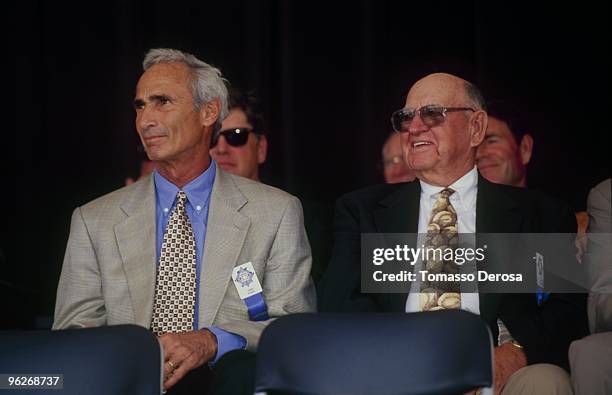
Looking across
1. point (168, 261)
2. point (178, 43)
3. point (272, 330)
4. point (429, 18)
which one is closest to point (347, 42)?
point (429, 18)

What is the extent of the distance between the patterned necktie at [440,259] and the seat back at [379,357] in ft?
3.09

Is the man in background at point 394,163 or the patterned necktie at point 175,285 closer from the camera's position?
the patterned necktie at point 175,285

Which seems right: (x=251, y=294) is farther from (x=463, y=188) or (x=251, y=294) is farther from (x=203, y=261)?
(x=463, y=188)

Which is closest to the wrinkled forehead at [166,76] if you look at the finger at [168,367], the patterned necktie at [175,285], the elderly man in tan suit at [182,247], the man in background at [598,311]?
the elderly man in tan suit at [182,247]

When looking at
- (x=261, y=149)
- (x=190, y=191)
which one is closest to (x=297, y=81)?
(x=261, y=149)

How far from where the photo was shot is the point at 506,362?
3152mm

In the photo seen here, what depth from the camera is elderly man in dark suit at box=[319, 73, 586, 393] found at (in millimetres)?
3291

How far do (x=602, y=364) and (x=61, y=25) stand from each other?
10.1 feet

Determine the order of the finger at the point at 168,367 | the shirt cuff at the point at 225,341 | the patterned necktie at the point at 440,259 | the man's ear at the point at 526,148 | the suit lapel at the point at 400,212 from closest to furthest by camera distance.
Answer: the finger at the point at 168,367
the shirt cuff at the point at 225,341
the patterned necktie at the point at 440,259
the suit lapel at the point at 400,212
the man's ear at the point at 526,148

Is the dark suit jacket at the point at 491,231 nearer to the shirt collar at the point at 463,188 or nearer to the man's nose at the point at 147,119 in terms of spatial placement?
the shirt collar at the point at 463,188

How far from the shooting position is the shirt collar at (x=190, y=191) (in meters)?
3.45

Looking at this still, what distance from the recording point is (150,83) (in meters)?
3.47

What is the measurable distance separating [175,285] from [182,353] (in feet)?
1.31

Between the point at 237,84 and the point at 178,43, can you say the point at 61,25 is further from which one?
the point at 237,84
